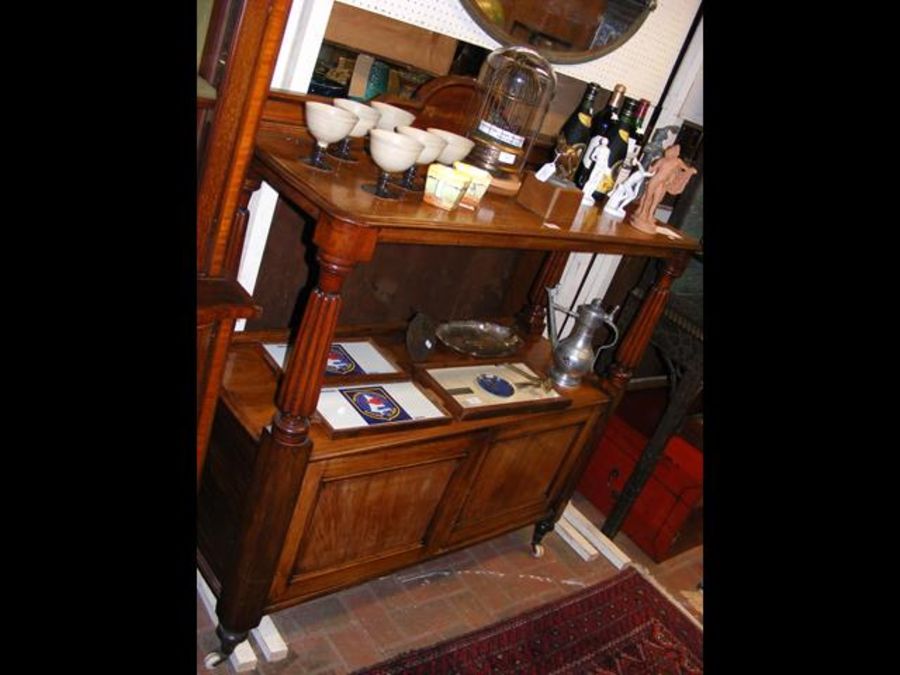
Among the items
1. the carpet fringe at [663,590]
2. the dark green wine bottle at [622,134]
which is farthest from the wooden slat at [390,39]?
the carpet fringe at [663,590]

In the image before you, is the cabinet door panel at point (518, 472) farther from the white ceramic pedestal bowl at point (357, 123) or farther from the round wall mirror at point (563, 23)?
the round wall mirror at point (563, 23)

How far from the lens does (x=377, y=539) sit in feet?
6.51

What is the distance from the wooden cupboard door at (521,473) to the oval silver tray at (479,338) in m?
0.34

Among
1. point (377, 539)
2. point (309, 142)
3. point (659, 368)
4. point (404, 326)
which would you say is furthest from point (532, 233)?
point (659, 368)

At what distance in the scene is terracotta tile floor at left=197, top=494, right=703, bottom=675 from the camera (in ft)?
6.80

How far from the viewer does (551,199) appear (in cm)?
181

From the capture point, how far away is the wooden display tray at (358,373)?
195 cm

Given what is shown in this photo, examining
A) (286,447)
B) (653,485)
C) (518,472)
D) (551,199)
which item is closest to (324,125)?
(551,199)

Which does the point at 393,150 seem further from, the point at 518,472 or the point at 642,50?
the point at 642,50

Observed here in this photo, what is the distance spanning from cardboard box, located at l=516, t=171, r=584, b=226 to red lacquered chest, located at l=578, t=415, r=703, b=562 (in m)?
1.42

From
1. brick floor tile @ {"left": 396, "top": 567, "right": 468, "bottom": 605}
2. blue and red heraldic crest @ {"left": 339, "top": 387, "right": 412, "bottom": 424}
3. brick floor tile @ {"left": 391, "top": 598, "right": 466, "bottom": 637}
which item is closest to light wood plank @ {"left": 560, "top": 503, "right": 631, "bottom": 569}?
brick floor tile @ {"left": 396, "top": 567, "right": 468, "bottom": 605}

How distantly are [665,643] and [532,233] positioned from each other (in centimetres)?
175

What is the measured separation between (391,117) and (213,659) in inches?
63.2
